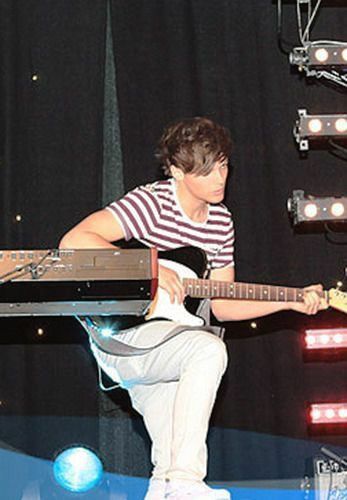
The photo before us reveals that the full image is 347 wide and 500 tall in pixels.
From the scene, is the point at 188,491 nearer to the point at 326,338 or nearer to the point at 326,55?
the point at 326,338

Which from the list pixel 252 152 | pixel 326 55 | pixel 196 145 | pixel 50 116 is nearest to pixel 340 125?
pixel 326 55

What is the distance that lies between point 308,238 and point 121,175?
726 millimetres

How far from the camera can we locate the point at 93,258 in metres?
2.48

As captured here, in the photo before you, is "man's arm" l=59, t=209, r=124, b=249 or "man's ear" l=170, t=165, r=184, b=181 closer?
"man's arm" l=59, t=209, r=124, b=249

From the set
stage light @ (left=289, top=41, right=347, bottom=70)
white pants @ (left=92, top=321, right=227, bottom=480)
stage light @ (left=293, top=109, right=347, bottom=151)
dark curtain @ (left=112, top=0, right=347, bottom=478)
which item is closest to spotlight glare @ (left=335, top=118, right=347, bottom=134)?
stage light @ (left=293, top=109, right=347, bottom=151)

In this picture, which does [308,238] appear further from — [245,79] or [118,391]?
[118,391]

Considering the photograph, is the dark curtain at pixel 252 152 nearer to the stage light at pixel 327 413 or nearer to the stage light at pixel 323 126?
the stage light at pixel 327 413

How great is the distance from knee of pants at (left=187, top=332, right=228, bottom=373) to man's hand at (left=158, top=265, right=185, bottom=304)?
0.18m

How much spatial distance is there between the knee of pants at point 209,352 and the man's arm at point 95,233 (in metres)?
0.40

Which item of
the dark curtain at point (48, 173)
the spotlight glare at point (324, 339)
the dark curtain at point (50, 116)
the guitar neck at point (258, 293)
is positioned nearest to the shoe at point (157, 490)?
the guitar neck at point (258, 293)

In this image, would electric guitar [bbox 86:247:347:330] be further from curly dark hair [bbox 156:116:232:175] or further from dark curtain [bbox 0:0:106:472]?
dark curtain [bbox 0:0:106:472]

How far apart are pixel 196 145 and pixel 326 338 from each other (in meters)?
0.88

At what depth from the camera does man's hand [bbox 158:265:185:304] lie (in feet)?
9.21

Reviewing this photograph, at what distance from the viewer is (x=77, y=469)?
11.2 feet
